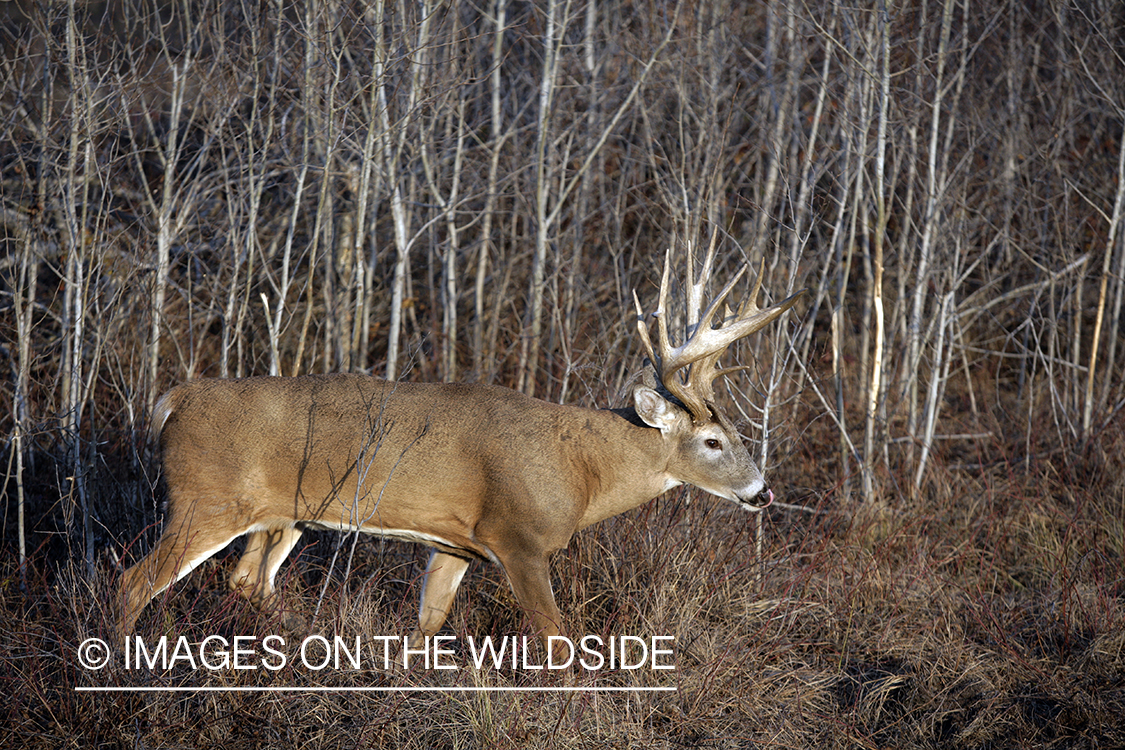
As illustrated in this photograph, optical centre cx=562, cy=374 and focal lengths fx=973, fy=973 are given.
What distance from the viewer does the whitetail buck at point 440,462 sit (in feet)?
14.7

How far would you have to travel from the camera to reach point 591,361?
684 centimetres

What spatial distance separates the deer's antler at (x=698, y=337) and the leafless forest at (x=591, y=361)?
58cm

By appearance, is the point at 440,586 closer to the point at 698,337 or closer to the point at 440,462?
the point at 440,462

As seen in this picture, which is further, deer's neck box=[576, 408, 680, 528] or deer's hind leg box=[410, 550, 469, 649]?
deer's hind leg box=[410, 550, 469, 649]

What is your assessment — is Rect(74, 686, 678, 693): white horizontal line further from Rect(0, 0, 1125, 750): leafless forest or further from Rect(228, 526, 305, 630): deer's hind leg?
Rect(228, 526, 305, 630): deer's hind leg

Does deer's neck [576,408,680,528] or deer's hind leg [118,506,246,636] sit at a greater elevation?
deer's neck [576,408,680,528]

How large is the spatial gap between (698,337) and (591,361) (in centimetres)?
216

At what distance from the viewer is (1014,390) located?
9703 millimetres

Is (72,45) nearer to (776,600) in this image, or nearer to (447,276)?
(447,276)

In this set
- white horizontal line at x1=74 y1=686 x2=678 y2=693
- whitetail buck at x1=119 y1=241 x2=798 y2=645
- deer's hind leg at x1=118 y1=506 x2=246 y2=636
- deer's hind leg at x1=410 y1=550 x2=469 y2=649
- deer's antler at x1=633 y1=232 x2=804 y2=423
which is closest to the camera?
white horizontal line at x1=74 y1=686 x2=678 y2=693

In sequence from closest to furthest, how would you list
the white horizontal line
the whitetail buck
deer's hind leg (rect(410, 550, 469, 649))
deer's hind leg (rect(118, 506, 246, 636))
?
the white horizontal line, deer's hind leg (rect(118, 506, 246, 636)), the whitetail buck, deer's hind leg (rect(410, 550, 469, 649))

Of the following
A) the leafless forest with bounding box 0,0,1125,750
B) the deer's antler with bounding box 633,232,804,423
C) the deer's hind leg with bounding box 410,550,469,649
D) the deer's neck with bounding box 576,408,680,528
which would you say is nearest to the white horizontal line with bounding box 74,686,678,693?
the leafless forest with bounding box 0,0,1125,750

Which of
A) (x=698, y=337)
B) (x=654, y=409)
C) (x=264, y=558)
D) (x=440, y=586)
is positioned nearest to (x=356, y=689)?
(x=440, y=586)

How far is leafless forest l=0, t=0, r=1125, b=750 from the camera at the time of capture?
4289 millimetres
